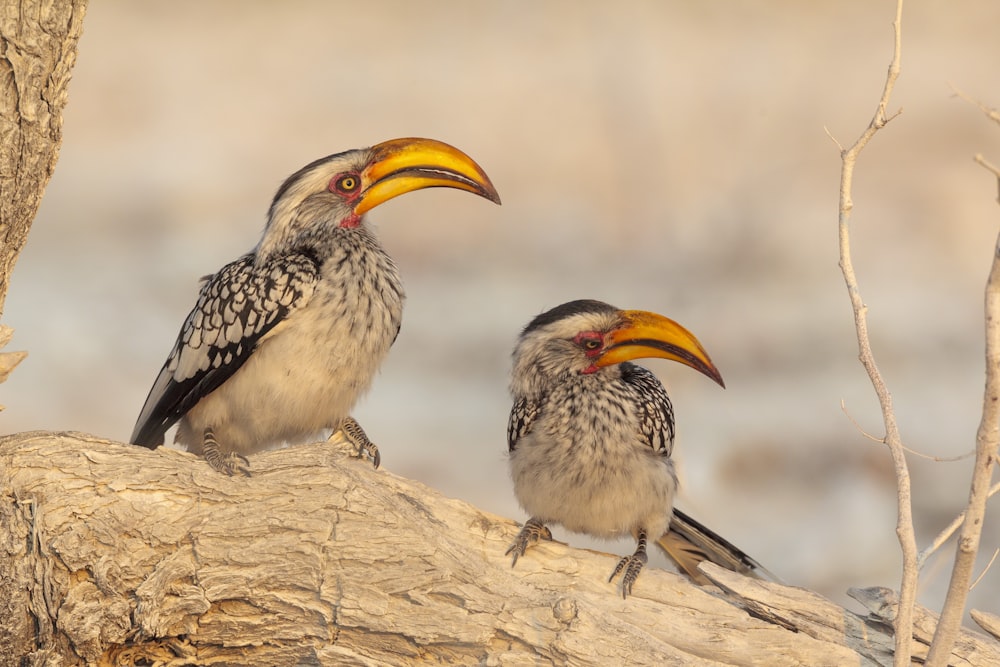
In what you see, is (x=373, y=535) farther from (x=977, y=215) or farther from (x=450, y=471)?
(x=977, y=215)

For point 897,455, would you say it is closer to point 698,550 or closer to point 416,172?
point 698,550

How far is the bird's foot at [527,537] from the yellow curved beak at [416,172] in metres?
1.21

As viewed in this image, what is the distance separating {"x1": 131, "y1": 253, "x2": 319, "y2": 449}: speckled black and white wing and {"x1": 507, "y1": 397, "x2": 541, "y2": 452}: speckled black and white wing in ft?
3.03

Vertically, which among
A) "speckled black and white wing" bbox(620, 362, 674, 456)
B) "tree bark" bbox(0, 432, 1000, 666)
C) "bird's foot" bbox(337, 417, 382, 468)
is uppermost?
"speckled black and white wing" bbox(620, 362, 674, 456)

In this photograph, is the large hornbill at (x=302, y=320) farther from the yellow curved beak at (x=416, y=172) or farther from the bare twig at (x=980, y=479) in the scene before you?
the bare twig at (x=980, y=479)

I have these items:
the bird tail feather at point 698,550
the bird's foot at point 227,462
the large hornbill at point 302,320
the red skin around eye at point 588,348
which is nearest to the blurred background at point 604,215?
the bird tail feather at point 698,550

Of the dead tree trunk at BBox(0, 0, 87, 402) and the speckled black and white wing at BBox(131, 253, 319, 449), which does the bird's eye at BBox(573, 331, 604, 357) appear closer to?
the speckled black and white wing at BBox(131, 253, 319, 449)

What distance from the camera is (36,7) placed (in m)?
3.49

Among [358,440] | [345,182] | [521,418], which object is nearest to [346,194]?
[345,182]

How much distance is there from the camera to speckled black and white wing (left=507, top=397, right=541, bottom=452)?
4.86 metres

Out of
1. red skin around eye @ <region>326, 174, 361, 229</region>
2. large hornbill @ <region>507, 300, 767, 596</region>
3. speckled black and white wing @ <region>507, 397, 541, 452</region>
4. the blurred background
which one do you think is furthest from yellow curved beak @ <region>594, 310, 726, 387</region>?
the blurred background

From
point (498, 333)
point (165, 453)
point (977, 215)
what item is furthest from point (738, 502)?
point (165, 453)

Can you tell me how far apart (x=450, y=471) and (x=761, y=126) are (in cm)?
446

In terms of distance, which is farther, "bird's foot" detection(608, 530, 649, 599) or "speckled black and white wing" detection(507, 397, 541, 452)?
"speckled black and white wing" detection(507, 397, 541, 452)
